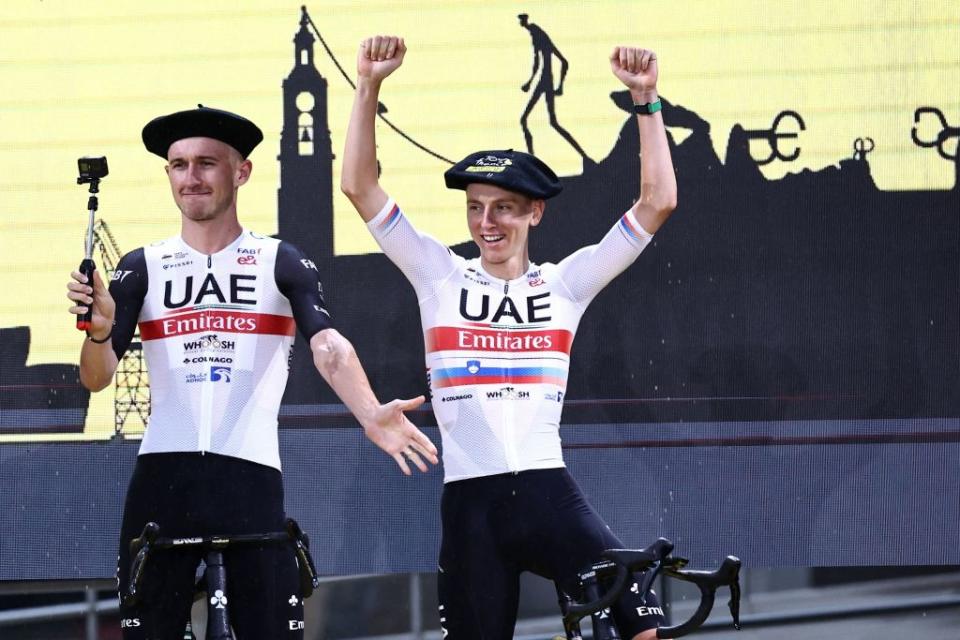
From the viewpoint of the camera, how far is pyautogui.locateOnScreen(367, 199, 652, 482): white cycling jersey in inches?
162

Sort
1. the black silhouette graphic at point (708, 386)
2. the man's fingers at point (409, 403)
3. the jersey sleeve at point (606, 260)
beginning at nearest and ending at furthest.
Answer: the man's fingers at point (409, 403) → the jersey sleeve at point (606, 260) → the black silhouette graphic at point (708, 386)

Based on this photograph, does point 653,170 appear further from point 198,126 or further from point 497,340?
point 198,126

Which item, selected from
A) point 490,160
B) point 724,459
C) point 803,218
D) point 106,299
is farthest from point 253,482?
point 803,218

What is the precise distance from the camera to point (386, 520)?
5.64 meters

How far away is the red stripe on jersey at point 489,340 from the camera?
4.22m

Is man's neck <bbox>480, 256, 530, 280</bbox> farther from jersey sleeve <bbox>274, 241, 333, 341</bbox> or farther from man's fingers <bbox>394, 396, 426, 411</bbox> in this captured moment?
man's fingers <bbox>394, 396, 426, 411</bbox>

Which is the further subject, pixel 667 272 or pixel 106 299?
pixel 667 272

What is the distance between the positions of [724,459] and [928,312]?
3.14 ft

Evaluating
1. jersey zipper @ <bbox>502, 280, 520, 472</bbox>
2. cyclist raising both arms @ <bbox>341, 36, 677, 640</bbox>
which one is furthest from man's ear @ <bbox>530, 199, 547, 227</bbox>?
→ jersey zipper @ <bbox>502, 280, 520, 472</bbox>

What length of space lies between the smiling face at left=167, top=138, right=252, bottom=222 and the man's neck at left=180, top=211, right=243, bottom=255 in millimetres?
20

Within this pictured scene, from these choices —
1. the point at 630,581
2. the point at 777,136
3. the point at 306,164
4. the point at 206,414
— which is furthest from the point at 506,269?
the point at 777,136

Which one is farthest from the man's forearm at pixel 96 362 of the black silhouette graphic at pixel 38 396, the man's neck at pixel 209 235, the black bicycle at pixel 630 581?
the black silhouette graphic at pixel 38 396

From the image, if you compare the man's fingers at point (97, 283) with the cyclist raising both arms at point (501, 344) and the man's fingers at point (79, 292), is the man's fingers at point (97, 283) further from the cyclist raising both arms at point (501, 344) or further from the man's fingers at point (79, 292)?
the cyclist raising both arms at point (501, 344)

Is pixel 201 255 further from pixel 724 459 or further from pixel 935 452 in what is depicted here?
pixel 935 452
